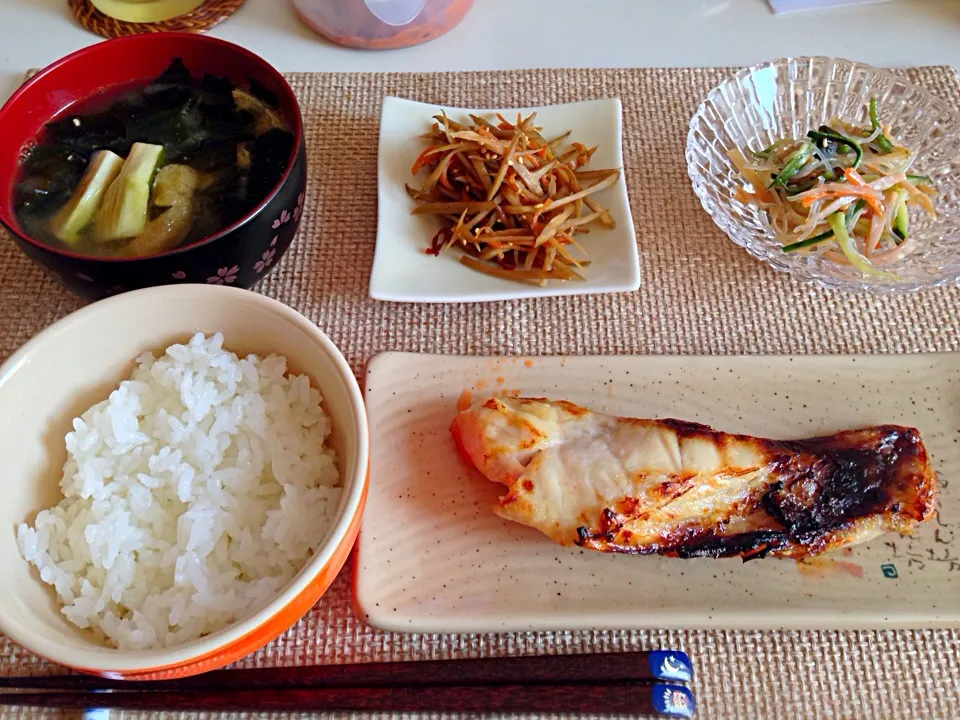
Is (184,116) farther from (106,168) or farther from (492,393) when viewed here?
(492,393)

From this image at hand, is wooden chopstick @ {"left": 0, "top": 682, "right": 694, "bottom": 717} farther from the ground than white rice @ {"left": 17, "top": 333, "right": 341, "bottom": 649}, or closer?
closer

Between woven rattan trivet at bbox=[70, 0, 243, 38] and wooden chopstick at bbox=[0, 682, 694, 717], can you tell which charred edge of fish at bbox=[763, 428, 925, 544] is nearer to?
wooden chopstick at bbox=[0, 682, 694, 717]

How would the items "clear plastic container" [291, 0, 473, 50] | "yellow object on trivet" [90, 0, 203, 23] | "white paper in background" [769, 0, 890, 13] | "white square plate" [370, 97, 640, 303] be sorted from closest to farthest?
"white square plate" [370, 97, 640, 303] → "clear plastic container" [291, 0, 473, 50] → "yellow object on trivet" [90, 0, 203, 23] → "white paper in background" [769, 0, 890, 13]

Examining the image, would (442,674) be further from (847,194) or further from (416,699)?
(847,194)

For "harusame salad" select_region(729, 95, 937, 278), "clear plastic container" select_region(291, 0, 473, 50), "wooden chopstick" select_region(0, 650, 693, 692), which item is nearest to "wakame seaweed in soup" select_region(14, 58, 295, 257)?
"clear plastic container" select_region(291, 0, 473, 50)

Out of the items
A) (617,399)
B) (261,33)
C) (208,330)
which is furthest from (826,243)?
(261,33)

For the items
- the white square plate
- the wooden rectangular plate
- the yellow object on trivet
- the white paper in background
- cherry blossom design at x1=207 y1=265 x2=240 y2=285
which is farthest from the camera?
the white paper in background
